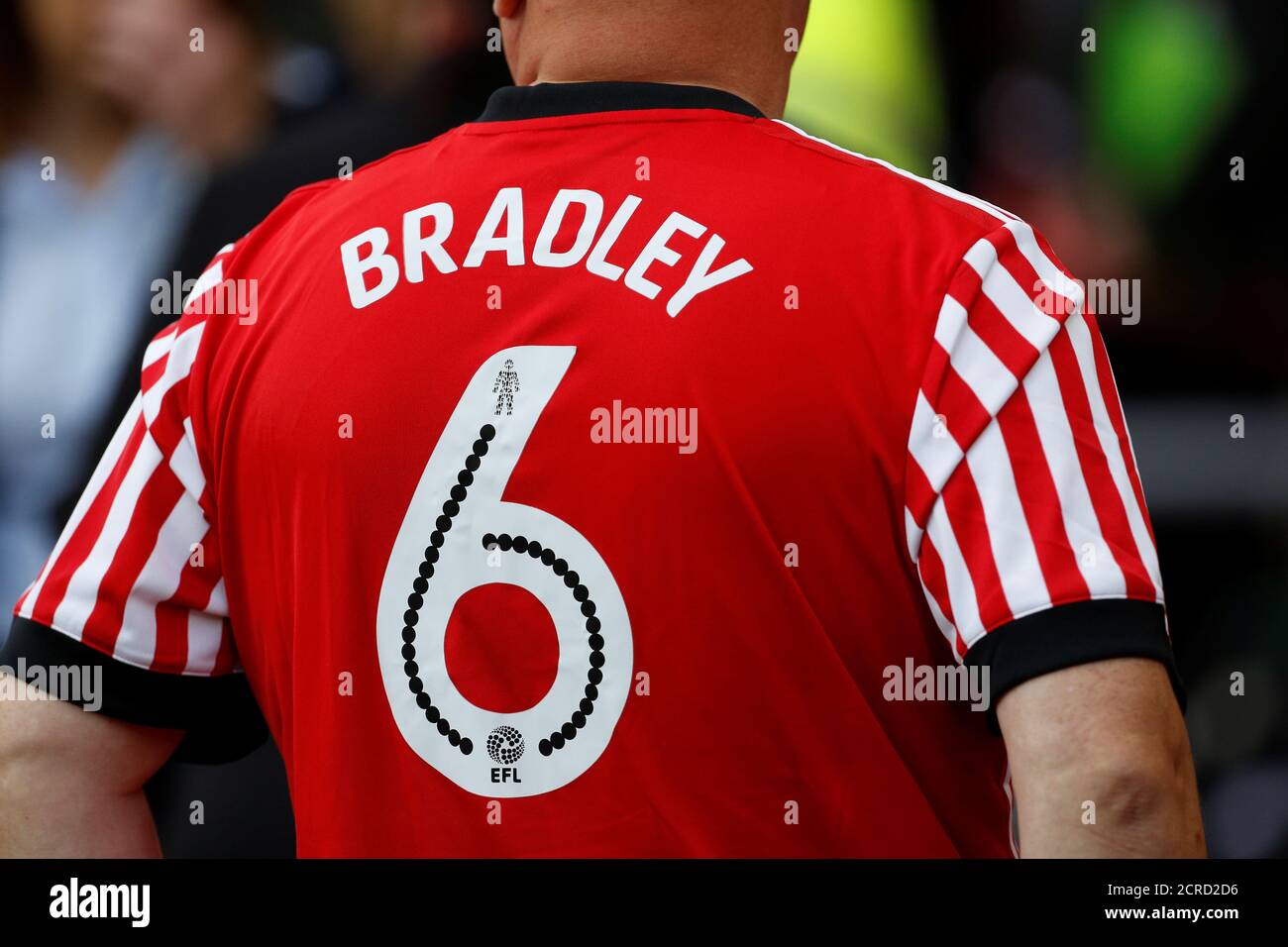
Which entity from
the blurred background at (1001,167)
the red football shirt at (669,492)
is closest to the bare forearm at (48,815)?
the red football shirt at (669,492)

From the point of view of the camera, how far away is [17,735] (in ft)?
4.81

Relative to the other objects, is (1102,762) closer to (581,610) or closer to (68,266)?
(581,610)

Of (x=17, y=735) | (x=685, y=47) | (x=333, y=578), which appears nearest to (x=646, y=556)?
(x=333, y=578)

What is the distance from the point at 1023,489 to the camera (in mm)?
1209

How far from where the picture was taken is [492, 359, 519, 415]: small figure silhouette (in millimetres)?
1299

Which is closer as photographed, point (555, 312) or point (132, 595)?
point (555, 312)

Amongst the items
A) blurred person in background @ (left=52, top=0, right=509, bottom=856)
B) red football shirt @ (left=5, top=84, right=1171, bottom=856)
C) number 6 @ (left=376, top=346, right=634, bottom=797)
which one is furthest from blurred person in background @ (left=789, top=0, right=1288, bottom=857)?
number 6 @ (left=376, top=346, right=634, bottom=797)

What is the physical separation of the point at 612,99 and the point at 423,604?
0.48 m

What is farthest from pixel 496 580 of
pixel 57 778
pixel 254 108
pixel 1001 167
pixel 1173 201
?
pixel 1173 201

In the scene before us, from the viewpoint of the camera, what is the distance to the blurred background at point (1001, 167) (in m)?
2.88

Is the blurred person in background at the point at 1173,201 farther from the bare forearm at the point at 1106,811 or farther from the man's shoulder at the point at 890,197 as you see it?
the bare forearm at the point at 1106,811
